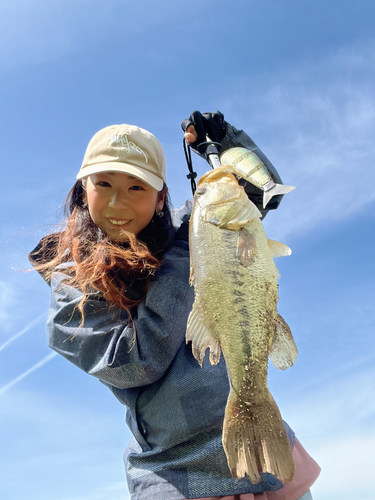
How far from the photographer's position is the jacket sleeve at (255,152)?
3848 millimetres

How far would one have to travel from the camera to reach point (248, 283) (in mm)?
2469

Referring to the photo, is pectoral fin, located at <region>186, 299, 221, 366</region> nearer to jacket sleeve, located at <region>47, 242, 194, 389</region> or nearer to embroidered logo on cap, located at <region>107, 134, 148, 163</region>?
jacket sleeve, located at <region>47, 242, 194, 389</region>

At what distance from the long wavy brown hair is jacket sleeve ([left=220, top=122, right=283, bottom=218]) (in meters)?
0.79

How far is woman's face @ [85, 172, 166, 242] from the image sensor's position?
334 centimetres

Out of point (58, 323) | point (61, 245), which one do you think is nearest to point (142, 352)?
point (58, 323)

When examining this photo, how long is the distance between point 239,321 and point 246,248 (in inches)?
17.3

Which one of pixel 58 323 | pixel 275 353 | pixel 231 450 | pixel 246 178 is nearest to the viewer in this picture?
pixel 231 450

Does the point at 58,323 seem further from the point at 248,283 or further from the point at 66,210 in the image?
the point at 248,283

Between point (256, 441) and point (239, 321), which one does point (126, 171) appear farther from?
point (256, 441)

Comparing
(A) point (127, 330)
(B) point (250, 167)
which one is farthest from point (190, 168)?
(A) point (127, 330)

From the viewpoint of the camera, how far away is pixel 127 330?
9.87 ft

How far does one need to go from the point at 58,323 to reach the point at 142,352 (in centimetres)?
74

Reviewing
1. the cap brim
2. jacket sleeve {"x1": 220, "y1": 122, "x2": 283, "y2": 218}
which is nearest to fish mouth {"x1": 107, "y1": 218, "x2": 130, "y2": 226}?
the cap brim

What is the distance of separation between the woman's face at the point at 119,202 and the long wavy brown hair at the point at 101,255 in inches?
4.5
